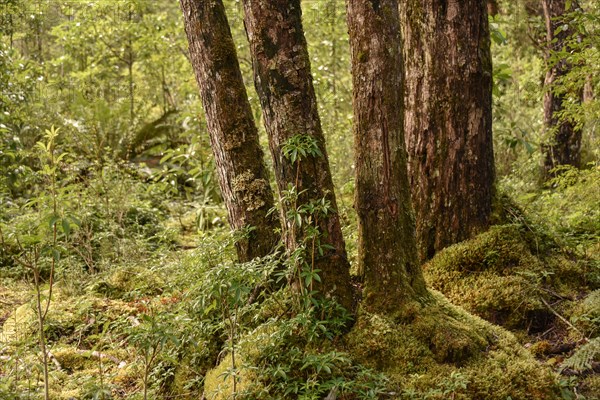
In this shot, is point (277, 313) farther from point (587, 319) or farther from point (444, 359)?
point (587, 319)

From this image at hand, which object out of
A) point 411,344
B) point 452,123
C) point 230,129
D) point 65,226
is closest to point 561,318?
point 411,344

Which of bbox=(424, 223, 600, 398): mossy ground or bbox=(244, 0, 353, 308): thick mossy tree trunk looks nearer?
bbox=(244, 0, 353, 308): thick mossy tree trunk

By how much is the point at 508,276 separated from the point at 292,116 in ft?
7.38

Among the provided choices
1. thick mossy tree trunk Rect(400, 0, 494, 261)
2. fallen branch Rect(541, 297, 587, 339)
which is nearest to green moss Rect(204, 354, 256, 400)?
thick mossy tree trunk Rect(400, 0, 494, 261)

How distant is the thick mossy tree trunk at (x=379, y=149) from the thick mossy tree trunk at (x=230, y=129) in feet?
2.76

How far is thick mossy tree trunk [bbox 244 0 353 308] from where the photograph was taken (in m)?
3.39

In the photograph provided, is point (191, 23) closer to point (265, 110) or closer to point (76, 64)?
point (265, 110)

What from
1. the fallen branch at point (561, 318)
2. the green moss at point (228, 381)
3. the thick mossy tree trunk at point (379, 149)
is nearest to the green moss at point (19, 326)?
the green moss at point (228, 381)

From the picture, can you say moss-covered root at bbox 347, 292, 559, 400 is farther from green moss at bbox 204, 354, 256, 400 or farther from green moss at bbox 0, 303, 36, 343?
green moss at bbox 0, 303, 36, 343

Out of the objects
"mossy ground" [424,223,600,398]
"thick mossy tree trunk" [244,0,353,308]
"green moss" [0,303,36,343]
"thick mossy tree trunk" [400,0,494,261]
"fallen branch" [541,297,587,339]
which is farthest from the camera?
"thick mossy tree trunk" [400,0,494,261]

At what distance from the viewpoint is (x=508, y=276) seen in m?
4.43

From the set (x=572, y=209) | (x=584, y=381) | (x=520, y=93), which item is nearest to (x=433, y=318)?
(x=584, y=381)

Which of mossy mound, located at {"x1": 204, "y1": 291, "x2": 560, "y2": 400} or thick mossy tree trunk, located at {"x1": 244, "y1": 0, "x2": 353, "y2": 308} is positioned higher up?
thick mossy tree trunk, located at {"x1": 244, "y1": 0, "x2": 353, "y2": 308}

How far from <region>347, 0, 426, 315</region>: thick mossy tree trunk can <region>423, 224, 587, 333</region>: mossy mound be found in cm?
98
